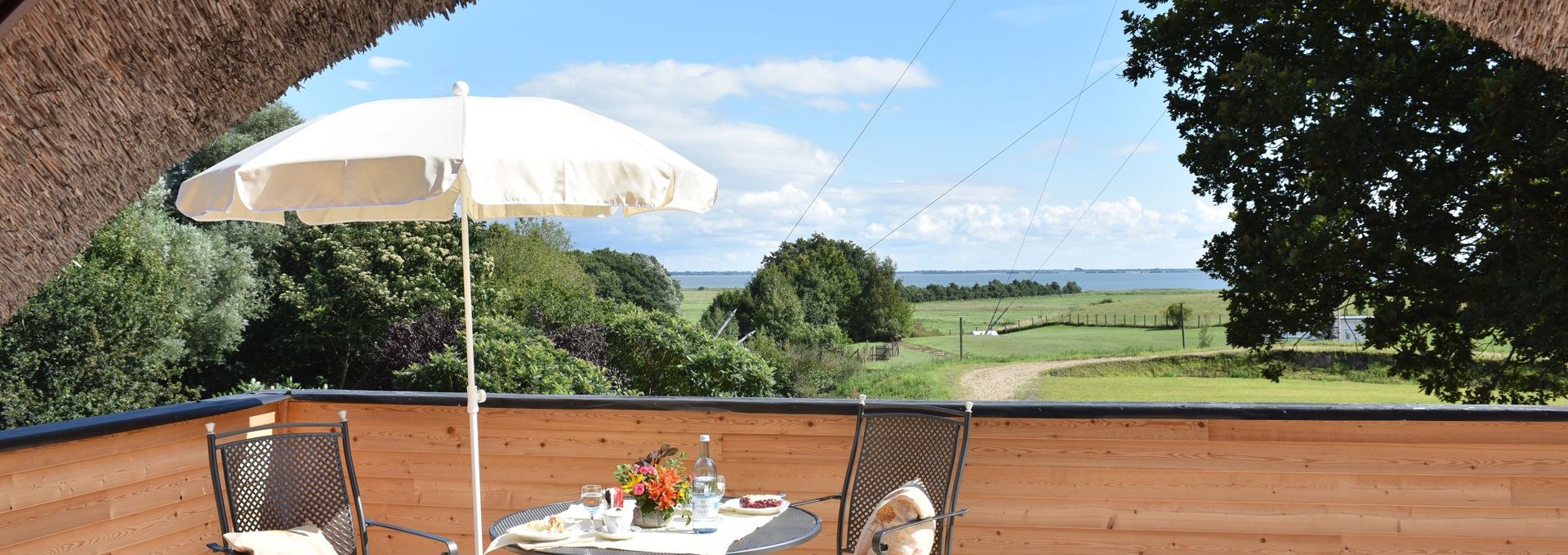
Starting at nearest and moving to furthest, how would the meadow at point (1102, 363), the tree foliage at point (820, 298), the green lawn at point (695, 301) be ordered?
the meadow at point (1102, 363), the tree foliage at point (820, 298), the green lawn at point (695, 301)

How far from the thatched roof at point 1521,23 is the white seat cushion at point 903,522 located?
2197 millimetres

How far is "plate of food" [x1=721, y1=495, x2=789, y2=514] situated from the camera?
2.82 meters

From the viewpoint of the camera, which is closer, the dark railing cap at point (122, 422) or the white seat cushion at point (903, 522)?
the white seat cushion at point (903, 522)

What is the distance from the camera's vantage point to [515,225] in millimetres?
22203

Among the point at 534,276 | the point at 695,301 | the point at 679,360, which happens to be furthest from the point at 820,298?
the point at 679,360

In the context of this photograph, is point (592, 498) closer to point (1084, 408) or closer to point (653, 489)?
point (653, 489)

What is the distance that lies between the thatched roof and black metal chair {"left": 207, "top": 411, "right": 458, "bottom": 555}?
11.0 feet

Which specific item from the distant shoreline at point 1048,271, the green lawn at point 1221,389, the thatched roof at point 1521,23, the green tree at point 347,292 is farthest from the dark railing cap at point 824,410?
→ the distant shoreline at point 1048,271

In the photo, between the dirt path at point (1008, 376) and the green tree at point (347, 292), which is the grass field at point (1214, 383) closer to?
the dirt path at point (1008, 376)

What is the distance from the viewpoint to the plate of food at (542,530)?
2.52 metres

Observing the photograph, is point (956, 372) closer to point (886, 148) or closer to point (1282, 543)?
point (886, 148)

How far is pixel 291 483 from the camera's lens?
2973 millimetres

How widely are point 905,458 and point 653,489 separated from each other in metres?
0.86

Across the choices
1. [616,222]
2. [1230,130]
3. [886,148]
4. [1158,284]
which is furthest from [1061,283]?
[1230,130]
